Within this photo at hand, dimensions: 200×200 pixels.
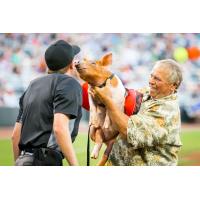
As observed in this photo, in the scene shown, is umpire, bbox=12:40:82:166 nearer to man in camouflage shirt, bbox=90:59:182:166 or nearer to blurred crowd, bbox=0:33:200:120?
blurred crowd, bbox=0:33:200:120

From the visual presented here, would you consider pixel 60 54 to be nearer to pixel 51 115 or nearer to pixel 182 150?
pixel 51 115

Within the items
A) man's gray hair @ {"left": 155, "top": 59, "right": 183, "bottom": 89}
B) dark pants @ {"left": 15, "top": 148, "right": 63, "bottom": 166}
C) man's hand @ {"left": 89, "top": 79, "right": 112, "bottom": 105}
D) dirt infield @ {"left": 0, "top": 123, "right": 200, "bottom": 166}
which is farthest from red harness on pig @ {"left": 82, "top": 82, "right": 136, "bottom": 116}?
dark pants @ {"left": 15, "top": 148, "right": 63, "bottom": 166}

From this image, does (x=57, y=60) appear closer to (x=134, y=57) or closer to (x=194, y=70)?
(x=134, y=57)

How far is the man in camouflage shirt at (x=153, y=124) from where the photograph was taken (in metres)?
3.75

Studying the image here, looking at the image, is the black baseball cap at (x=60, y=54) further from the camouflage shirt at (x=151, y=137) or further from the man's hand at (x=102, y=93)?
the camouflage shirt at (x=151, y=137)

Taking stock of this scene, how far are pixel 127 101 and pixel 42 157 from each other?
776 mm

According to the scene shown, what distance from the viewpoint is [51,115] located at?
147 inches

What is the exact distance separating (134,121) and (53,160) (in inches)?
26.0

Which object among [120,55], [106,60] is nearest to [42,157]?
[106,60]

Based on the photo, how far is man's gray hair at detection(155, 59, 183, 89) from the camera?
12.7 ft

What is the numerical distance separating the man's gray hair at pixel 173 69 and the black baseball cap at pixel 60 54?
66 centimetres

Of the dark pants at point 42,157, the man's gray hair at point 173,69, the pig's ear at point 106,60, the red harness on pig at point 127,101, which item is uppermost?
the pig's ear at point 106,60

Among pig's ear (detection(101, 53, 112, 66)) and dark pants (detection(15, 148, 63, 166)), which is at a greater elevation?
pig's ear (detection(101, 53, 112, 66))

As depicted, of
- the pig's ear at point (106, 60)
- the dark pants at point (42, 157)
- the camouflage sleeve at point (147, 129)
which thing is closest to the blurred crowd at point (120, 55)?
the pig's ear at point (106, 60)
